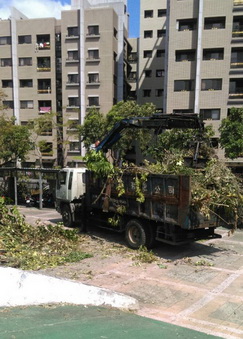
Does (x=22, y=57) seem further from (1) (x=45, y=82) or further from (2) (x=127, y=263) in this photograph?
(2) (x=127, y=263)

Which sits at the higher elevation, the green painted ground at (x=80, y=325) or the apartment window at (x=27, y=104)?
the apartment window at (x=27, y=104)

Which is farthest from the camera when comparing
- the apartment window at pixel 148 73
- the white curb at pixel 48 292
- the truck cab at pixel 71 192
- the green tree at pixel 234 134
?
the apartment window at pixel 148 73

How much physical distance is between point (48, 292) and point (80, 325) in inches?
42.5

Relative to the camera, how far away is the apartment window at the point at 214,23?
1190 inches

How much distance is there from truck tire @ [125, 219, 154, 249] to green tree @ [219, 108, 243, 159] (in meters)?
9.50

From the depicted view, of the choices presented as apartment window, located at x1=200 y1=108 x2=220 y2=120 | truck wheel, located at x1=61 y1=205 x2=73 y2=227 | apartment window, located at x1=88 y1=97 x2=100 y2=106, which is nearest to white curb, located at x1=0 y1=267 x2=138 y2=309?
truck wheel, located at x1=61 y1=205 x2=73 y2=227

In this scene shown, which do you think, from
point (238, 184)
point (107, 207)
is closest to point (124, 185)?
point (107, 207)

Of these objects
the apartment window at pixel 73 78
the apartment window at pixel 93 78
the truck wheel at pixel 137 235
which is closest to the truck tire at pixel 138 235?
the truck wheel at pixel 137 235

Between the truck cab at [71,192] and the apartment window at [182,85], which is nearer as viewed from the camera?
the truck cab at [71,192]

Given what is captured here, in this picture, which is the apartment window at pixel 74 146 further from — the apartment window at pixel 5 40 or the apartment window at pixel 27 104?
the apartment window at pixel 5 40

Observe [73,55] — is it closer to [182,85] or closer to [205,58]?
[182,85]

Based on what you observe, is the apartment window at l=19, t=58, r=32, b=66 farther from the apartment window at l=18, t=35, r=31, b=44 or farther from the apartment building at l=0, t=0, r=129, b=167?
the apartment window at l=18, t=35, r=31, b=44

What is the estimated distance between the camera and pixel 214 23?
Answer: 30594 millimetres

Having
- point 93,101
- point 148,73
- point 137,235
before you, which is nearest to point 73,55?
point 93,101
